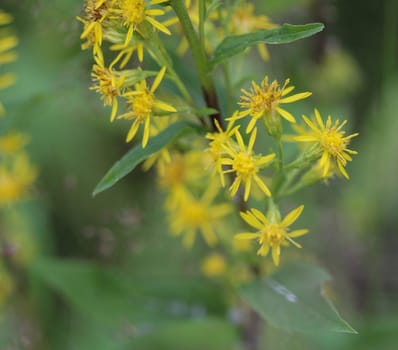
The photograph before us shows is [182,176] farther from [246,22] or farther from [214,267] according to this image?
[246,22]

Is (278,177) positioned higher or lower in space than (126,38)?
lower

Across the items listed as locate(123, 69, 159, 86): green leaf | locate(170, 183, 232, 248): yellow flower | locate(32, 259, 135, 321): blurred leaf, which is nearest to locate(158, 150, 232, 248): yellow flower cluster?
locate(170, 183, 232, 248): yellow flower

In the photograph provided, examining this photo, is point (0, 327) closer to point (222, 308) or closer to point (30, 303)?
point (30, 303)

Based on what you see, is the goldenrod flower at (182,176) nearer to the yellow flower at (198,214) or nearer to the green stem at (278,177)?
the yellow flower at (198,214)

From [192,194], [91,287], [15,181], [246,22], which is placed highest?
[246,22]

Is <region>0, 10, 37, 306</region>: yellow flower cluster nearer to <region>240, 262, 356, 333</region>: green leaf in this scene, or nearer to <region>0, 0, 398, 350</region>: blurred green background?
<region>0, 0, 398, 350</region>: blurred green background

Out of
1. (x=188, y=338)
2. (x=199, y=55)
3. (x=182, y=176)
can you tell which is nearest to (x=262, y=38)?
(x=199, y=55)

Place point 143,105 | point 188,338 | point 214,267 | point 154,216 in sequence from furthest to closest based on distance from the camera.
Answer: point 154,216
point 188,338
point 214,267
point 143,105
